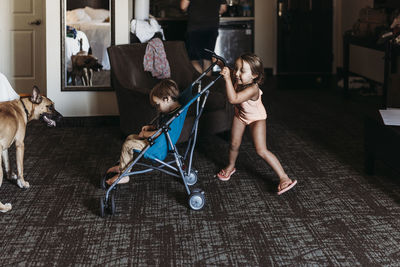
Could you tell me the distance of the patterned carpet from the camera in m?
2.40

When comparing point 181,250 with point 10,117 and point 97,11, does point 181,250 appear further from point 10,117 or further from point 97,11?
point 97,11

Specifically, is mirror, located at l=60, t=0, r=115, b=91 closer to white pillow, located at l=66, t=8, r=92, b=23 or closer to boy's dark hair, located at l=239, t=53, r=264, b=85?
white pillow, located at l=66, t=8, r=92, b=23

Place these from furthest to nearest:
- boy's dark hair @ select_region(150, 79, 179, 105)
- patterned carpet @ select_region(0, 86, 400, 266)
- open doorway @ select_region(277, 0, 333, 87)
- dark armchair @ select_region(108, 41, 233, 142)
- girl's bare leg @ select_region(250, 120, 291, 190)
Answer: open doorway @ select_region(277, 0, 333, 87), dark armchair @ select_region(108, 41, 233, 142), girl's bare leg @ select_region(250, 120, 291, 190), boy's dark hair @ select_region(150, 79, 179, 105), patterned carpet @ select_region(0, 86, 400, 266)

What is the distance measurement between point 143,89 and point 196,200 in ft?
4.98

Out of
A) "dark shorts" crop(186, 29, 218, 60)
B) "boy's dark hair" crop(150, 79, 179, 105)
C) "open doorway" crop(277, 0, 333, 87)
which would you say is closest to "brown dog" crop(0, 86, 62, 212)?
"boy's dark hair" crop(150, 79, 179, 105)

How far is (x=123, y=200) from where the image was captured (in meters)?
3.16

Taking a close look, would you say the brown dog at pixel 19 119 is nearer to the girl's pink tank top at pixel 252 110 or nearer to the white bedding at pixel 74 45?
the girl's pink tank top at pixel 252 110

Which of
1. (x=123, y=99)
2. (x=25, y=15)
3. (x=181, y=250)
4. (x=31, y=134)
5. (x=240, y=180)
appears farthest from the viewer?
(x=25, y=15)

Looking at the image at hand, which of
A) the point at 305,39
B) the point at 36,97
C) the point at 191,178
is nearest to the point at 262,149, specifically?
the point at 191,178

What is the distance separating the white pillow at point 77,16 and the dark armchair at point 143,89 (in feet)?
2.38

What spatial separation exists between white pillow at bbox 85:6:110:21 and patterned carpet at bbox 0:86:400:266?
1.35 metres

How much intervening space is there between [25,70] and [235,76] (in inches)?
162

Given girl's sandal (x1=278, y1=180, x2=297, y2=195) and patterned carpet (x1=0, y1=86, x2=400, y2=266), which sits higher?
girl's sandal (x1=278, y1=180, x2=297, y2=195)

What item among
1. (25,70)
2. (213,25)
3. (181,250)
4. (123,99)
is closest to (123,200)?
(181,250)
